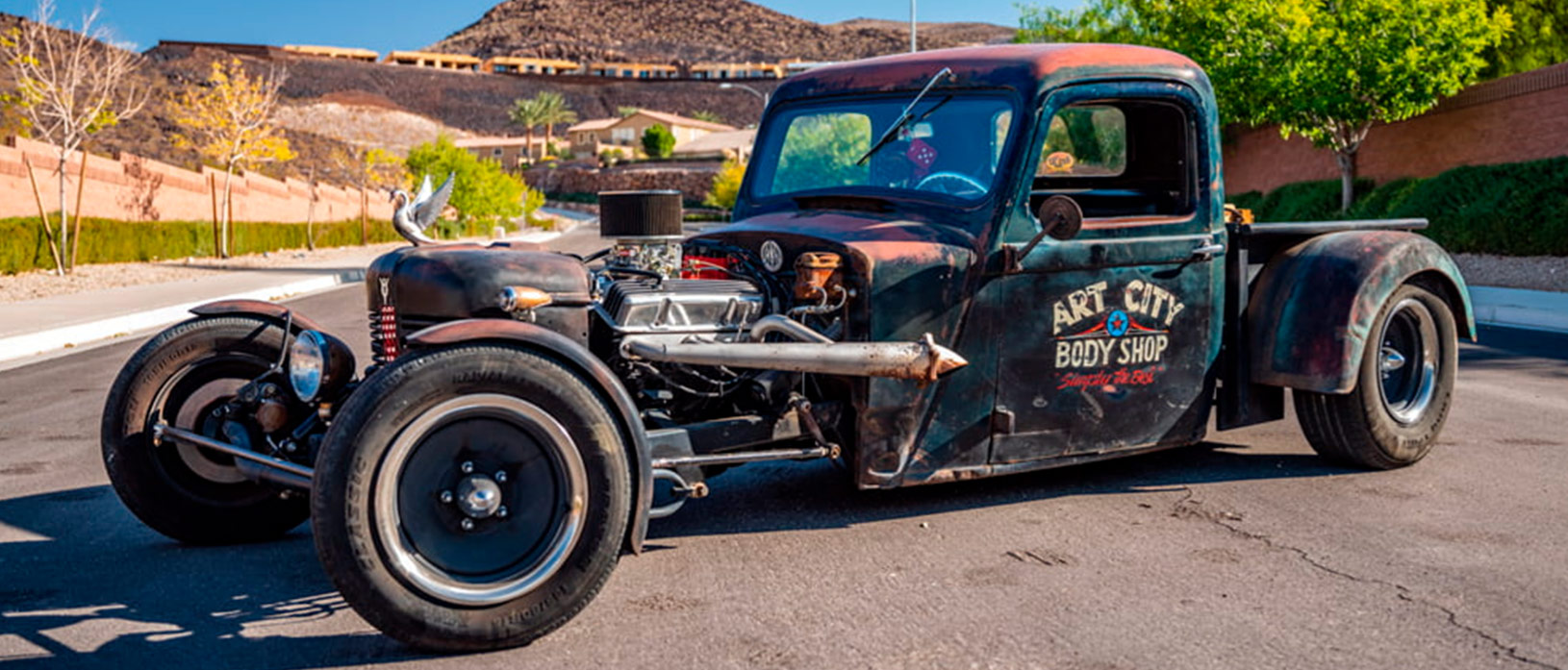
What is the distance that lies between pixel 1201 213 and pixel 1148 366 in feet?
2.35

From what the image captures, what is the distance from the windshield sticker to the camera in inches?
201

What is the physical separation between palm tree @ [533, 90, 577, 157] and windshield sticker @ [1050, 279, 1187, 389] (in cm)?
13537

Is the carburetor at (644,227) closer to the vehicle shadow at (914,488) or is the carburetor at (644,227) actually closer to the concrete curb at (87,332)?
the vehicle shadow at (914,488)

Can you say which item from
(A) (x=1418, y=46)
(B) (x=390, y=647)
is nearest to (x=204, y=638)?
(B) (x=390, y=647)

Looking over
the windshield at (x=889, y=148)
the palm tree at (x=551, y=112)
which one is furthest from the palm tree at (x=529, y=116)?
the windshield at (x=889, y=148)

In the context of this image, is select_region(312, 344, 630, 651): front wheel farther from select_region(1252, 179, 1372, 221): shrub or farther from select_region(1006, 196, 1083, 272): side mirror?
select_region(1252, 179, 1372, 221): shrub

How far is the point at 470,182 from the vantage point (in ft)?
169

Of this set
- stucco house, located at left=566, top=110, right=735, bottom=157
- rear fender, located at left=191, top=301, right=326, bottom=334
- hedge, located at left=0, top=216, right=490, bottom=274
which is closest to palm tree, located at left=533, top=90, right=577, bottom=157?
stucco house, located at left=566, top=110, right=735, bottom=157

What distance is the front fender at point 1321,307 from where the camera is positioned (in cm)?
553

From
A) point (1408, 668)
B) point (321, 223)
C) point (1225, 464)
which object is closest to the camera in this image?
point (1408, 668)

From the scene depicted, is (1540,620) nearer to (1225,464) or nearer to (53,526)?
(1225,464)

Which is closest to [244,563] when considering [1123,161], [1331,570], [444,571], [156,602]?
[156,602]

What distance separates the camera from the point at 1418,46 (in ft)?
85.0

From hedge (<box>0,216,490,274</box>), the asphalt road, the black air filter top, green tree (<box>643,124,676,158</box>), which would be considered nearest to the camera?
the asphalt road
